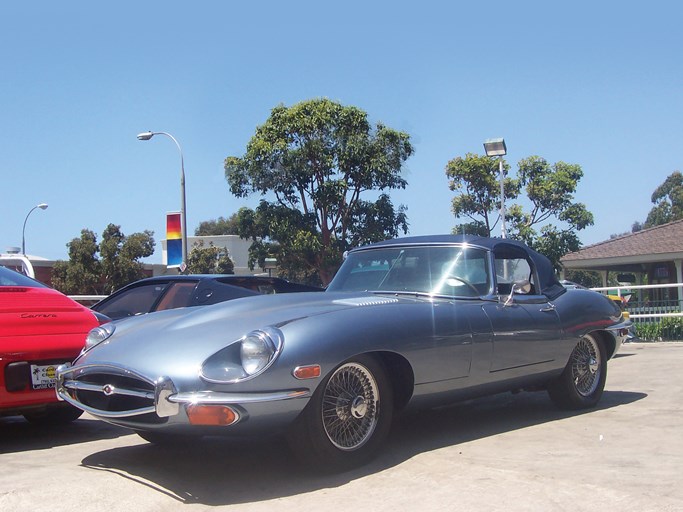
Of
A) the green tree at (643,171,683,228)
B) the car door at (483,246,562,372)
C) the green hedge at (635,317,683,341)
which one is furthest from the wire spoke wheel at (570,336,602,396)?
the green tree at (643,171,683,228)

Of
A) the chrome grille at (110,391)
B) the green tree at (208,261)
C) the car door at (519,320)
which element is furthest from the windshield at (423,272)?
the green tree at (208,261)

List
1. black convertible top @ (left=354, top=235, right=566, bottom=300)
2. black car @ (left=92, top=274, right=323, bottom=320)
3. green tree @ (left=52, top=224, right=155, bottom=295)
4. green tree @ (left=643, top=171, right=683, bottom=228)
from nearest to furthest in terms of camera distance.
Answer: black convertible top @ (left=354, top=235, right=566, bottom=300)
black car @ (left=92, top=274, right=323, bottom=320)
green tree @ (left=52, top=224, right=155, bottom=295)
green tree @ (left=643, top=171, right=683, bottom=228)

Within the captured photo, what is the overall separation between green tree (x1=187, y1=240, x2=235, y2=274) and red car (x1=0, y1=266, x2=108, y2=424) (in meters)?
37.3

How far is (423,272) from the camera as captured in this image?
5.60 m

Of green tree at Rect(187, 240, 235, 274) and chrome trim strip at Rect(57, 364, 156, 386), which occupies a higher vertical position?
green tree at Rect(187, 240, 235, 274)

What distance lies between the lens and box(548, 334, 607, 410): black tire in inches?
243

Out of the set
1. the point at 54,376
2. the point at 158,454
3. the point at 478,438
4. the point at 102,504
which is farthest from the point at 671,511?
the point at 54,376

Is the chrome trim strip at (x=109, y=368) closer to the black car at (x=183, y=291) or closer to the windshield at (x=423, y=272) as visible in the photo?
the windshield at (x=423, y=272)

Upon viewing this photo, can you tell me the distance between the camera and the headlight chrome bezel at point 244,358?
→ 3887 millimetres

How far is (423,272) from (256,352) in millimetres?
1985

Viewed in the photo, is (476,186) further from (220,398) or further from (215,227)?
(215,227)

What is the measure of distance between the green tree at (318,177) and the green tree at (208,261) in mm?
18381

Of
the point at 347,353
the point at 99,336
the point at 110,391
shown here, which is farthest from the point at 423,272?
the point at 110,391

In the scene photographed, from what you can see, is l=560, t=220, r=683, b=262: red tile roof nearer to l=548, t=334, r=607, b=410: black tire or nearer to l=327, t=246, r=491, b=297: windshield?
l=548, t=334, r=607, b=410: black tire
